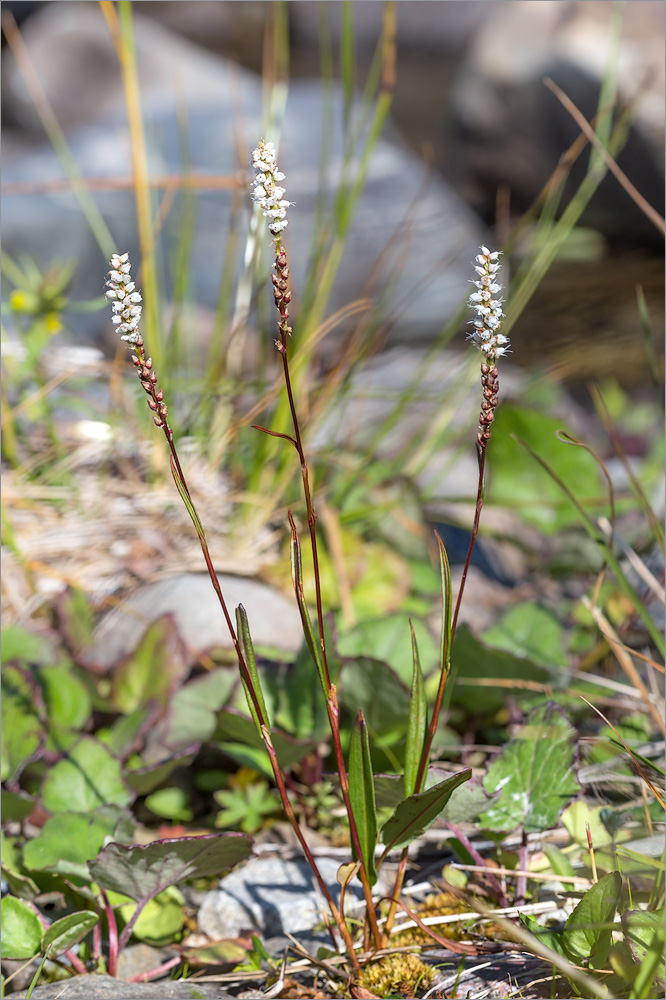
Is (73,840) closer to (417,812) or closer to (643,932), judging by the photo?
(417,812)

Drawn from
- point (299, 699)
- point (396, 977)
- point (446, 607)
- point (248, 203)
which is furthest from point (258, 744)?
point (248, 203)

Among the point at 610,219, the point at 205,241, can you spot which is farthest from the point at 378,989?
the point at 610,219

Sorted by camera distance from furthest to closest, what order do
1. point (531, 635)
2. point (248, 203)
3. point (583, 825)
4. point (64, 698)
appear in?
point (248, 203)
point (531, 635)
point (64, 698)
point (583, 825)

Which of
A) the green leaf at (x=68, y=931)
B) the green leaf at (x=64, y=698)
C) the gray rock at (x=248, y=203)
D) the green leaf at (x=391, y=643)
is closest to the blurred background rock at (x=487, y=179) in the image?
the gray rock at (x=248, y=203)

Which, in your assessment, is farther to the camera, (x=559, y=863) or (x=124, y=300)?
(x=559, y=863)

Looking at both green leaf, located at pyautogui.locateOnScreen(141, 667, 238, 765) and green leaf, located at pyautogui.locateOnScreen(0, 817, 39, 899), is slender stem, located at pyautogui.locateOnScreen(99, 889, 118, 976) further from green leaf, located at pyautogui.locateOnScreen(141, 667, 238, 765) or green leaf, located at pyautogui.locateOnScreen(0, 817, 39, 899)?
green leaf, located at pyautogui.locateOnScreen(141, 667, 238, 765)

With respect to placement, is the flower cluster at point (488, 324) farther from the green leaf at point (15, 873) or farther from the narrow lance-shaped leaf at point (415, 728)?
the green leaf at point (15, 873)

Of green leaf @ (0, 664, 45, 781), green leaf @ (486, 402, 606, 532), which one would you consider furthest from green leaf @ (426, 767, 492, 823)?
green leaf @ (486, 402, 606, 532)
